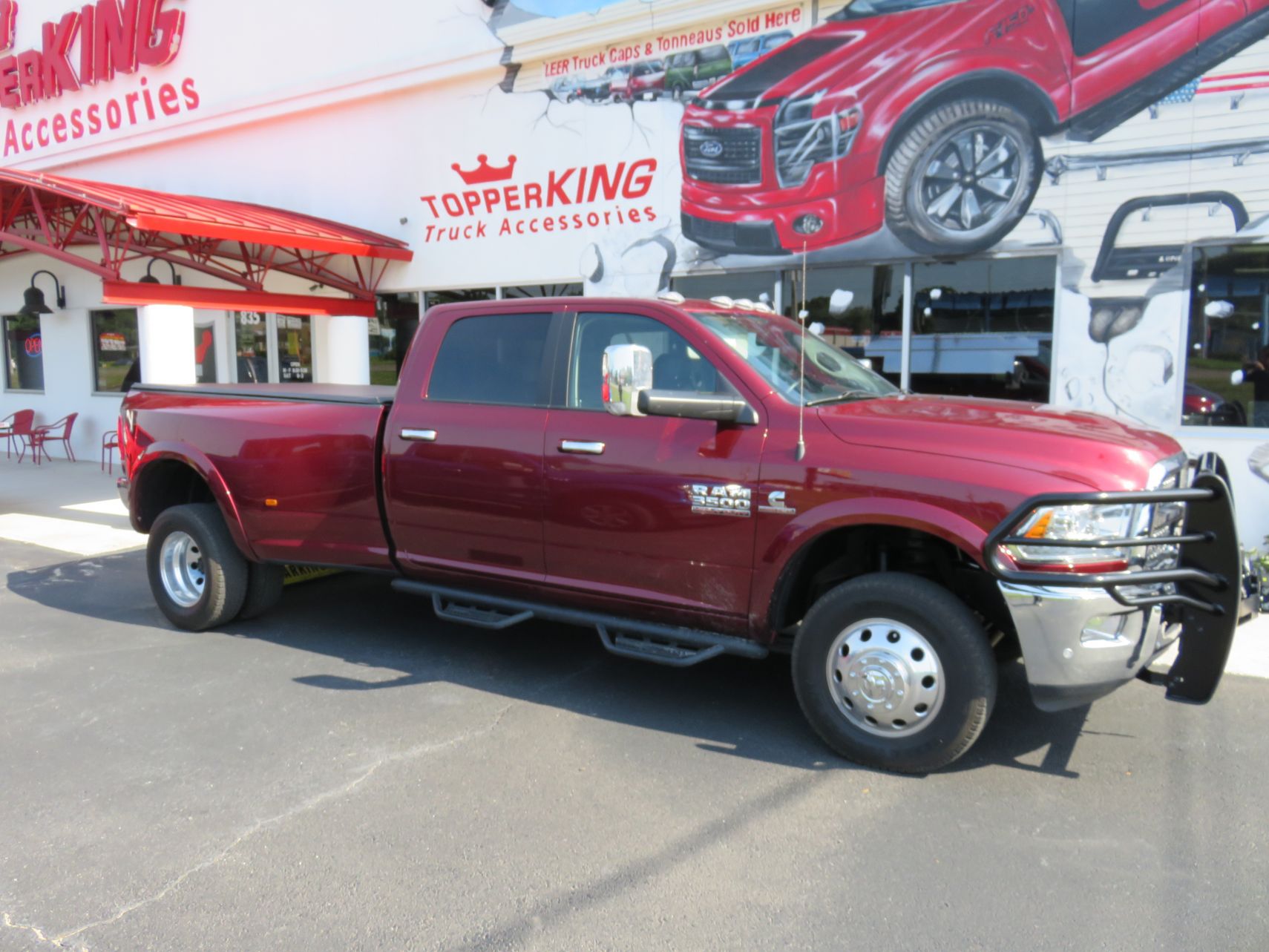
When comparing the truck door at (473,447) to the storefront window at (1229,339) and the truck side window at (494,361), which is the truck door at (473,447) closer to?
the truck side window at (494,361)

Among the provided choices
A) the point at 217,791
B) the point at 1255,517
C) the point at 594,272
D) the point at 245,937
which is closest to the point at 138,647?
the point at 217,791

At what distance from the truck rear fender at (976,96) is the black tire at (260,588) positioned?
6429mm

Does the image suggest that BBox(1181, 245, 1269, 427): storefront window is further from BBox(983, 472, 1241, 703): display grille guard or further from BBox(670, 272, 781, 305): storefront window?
BBox(983, 472, 1241, 703): display grille guard

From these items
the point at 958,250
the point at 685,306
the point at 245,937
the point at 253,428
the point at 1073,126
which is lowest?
the point at 245,937

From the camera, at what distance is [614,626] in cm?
441

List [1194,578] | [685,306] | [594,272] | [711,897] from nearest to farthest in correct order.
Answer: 1. [711,897]
2. [1194,578]
3. [685,306]
4. [594,272]

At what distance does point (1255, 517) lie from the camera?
734cm

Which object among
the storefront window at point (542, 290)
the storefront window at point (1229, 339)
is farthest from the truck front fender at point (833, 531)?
the storefront window at point (542, 290)

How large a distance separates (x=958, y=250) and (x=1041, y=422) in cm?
503

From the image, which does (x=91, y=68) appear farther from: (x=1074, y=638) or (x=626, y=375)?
(x=1074, y=638)

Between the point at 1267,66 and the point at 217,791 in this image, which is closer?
the point at 217,791

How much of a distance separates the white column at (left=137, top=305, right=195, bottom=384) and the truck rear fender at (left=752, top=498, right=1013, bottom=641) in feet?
28.2

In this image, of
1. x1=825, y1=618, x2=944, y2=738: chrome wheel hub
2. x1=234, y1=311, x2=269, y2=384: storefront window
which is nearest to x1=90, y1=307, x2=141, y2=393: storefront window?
x1=234, y1=311, x2=269, y2=384: storefront window

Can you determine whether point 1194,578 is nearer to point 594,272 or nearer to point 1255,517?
point 1255,517
